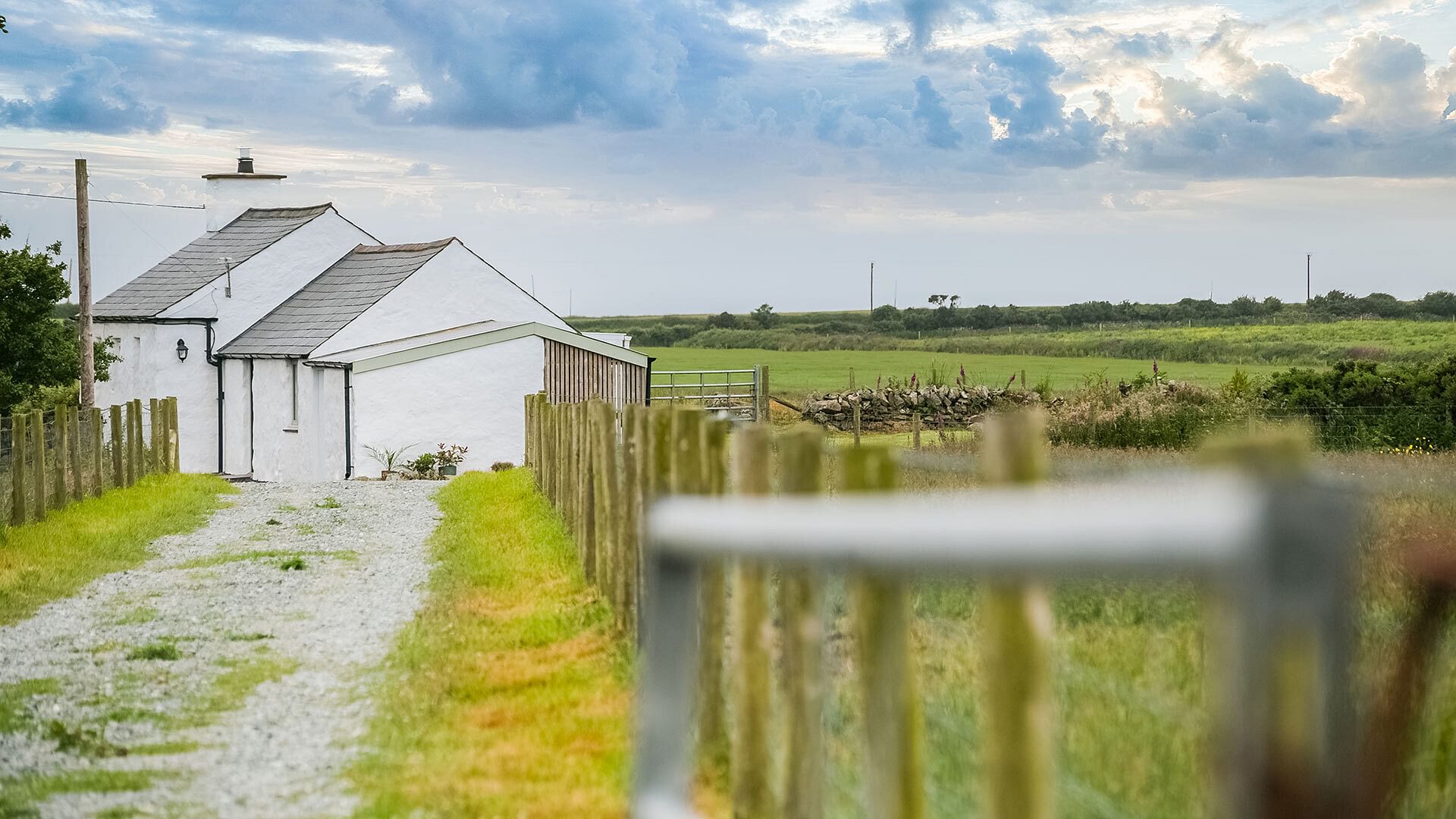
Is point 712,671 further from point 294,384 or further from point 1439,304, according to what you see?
point 1439,304

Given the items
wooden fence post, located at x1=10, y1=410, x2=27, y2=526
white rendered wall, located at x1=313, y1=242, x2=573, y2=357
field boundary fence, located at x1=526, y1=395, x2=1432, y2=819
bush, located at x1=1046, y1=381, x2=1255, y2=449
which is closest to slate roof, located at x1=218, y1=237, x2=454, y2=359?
white rendered wall, located at x1=313, y1=242, x2=573, y2=357

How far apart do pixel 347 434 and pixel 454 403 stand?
2.44 meters

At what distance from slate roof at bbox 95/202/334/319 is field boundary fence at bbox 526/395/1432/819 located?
36.4m

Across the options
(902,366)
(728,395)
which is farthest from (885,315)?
(728,395)

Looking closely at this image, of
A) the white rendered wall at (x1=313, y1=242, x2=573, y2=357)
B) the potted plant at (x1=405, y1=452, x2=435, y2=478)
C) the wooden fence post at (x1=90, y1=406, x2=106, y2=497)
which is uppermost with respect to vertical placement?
the white rendered wall at (x1=313, y1=242, x2=573, y2=357)

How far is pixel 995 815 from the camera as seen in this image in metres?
2.23

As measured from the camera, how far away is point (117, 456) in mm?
22391

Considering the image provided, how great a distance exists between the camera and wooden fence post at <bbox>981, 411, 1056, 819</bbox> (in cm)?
221

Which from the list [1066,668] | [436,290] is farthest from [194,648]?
[436,290]

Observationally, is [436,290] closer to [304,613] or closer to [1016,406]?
[1016,406]

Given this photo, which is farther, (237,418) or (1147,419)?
(237,418)

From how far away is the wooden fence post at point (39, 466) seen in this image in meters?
17.4

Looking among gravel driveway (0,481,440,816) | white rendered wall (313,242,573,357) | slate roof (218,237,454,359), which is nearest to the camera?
gravel driveway (0,481,440,816)

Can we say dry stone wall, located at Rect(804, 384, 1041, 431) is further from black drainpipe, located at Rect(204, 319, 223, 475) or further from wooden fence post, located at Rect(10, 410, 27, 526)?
wooden fence post, located at Rect(10, 410, 27, 526)
